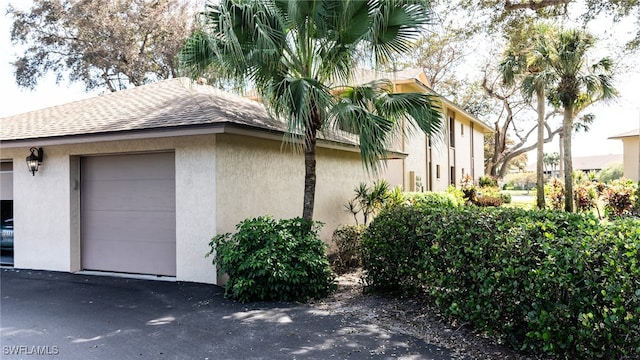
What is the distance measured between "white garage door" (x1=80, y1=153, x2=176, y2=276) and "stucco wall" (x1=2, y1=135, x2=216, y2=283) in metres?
0.25

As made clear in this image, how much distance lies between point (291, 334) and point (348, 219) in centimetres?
778

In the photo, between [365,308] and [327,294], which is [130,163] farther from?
[365,308]

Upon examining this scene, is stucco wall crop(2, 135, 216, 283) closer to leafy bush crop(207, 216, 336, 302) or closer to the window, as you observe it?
leafy bush crop(207, 216, 336, 302)

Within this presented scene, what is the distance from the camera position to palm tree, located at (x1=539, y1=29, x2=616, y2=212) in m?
18.5

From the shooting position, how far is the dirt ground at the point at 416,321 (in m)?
4.84

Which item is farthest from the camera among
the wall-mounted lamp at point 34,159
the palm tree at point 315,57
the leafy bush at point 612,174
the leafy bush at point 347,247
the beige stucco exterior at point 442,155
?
the leafy bush at point 612,174

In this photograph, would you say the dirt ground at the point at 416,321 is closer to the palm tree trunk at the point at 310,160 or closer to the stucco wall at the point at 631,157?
the palm tree trunk at the point at 310,160

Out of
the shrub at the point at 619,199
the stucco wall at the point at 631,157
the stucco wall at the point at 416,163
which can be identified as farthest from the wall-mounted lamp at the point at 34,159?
the stucco wall at the point at 631,157

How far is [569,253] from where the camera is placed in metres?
4.09

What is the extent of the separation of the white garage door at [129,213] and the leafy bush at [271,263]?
1886 mm

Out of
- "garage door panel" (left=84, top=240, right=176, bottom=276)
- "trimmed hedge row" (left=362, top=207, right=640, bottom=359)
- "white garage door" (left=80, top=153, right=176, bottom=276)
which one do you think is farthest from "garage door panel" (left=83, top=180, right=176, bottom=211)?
"trimmed hedge row" (left=362, top=207, right=640, bottom=359)

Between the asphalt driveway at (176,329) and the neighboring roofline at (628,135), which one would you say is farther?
the neighboring roofline at (628,135)

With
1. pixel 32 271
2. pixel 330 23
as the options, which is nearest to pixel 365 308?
pixel 330 23

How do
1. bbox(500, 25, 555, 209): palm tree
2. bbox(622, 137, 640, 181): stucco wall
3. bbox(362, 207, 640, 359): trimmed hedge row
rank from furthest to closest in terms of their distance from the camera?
bbox(622, 137, 640, 181): stucco wall, bbox(500, 25, 555, 209): palm tree, bbox(362, 207, 640, 359): trimmed hedge row
